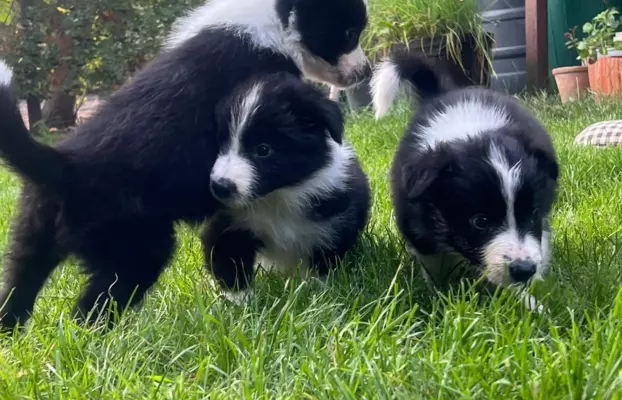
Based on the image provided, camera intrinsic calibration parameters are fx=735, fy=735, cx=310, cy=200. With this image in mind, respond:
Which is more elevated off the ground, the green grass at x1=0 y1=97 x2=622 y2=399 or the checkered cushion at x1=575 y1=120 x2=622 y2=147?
the green grass at x1=0 y1=97 x2=622 y2=399

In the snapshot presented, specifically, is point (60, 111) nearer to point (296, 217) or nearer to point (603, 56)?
point (603, 56)

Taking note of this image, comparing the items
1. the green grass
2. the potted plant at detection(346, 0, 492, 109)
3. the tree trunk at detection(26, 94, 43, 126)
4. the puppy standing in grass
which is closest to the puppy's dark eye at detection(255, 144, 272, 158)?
the puppy standing in grass

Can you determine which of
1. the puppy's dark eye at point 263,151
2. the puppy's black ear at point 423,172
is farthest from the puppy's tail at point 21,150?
the puppy's black ear at point 423,172

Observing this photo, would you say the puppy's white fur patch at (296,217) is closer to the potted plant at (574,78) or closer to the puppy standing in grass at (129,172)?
the puppy standing in grass at (129,172)

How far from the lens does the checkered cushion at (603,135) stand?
522cm

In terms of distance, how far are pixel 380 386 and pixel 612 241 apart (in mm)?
1761

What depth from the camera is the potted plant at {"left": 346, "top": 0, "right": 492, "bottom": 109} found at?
25.1 ft

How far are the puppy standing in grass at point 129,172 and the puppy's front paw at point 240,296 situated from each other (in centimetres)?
28

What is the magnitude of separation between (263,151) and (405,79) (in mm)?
1146

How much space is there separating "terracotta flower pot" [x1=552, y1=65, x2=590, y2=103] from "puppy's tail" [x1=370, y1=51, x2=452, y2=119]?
5274 mm

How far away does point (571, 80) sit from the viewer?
8578 millimetres

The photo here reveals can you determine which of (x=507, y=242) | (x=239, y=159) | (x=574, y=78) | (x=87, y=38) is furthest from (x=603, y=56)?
(x=87, y=38)

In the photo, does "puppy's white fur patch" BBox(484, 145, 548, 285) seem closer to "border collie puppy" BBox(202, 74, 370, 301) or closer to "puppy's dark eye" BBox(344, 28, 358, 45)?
"border collie puppy" BBox(202, 74, 370, 301)

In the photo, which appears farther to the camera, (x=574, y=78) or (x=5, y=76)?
(x=574, y=78)
